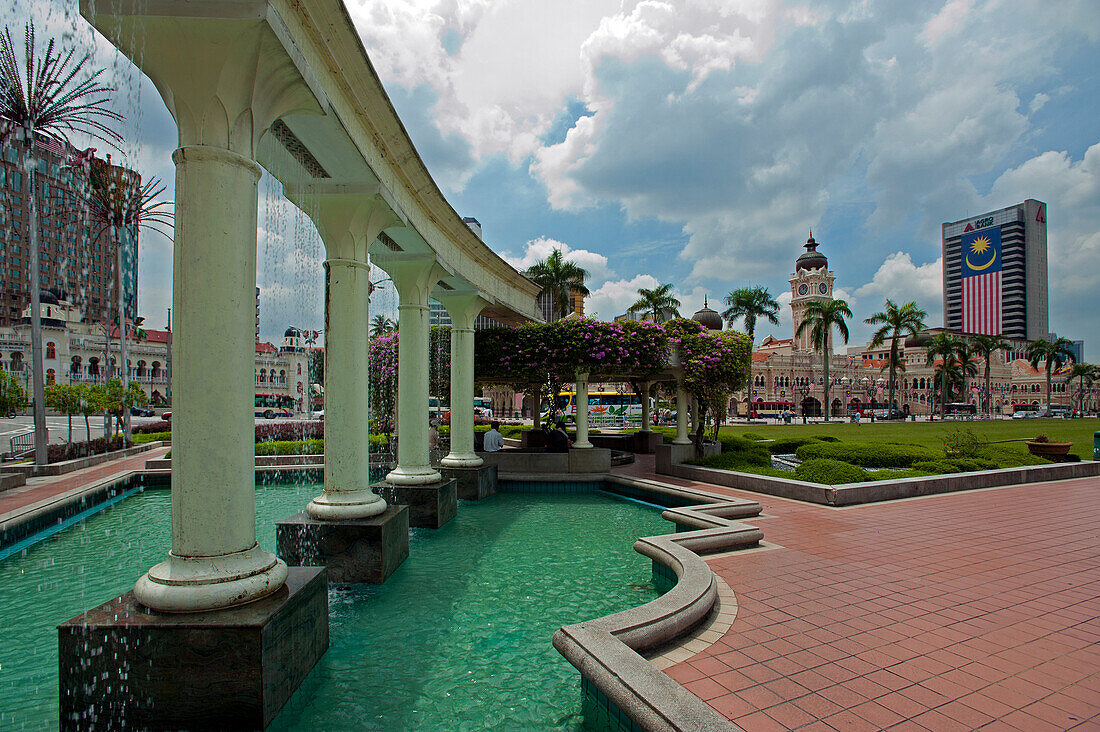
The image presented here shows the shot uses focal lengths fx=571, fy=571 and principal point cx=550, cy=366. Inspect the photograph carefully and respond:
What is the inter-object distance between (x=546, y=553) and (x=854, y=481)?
7.34 m

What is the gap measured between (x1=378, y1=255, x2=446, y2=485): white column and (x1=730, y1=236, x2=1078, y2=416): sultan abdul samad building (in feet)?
302

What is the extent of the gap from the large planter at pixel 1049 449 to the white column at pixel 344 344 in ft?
64.6

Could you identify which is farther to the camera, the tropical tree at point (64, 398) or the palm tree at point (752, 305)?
the palm tree at point (752, 305)

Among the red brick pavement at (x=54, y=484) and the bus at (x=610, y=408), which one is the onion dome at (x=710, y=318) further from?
the red brick pavement at (x=54, y=484)

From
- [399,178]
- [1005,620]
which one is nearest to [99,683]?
[399,178]

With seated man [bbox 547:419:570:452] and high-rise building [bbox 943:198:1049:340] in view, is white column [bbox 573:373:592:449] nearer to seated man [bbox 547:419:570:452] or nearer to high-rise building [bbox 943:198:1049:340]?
seated man [bbox 547:419:570:452]

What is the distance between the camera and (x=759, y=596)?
5.67m

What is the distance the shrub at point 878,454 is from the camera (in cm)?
1507

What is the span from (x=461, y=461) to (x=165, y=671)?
9197 mm

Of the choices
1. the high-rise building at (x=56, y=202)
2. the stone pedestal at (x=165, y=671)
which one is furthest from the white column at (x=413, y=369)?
the stone pedestal at (x=165, y=671)

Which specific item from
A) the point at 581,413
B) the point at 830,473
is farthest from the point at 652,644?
the point at 581,413

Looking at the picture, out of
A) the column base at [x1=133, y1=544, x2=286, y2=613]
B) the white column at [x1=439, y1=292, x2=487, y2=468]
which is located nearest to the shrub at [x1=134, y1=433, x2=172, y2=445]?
the white column at [x1=439, y1=292, x2=487, y2=468]

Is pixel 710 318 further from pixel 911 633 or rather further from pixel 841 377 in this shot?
pixel 841 377

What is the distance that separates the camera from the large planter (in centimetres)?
1674
